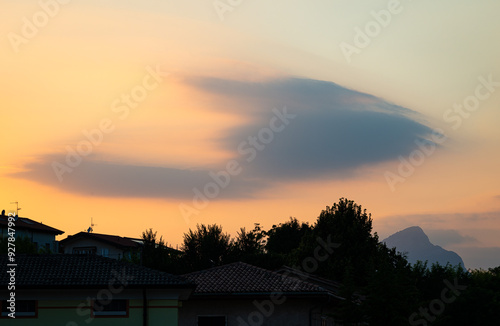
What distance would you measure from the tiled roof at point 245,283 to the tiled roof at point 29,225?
5115 cm

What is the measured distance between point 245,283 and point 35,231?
199ft

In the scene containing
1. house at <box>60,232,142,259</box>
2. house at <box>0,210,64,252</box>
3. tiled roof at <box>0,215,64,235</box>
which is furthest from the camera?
tiled roof at <box>0,215,64,235</box>

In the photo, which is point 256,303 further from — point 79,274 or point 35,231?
point 35,231

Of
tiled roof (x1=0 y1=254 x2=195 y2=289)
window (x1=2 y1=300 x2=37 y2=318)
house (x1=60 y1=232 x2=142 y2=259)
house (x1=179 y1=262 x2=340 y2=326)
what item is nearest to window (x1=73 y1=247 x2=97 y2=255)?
house (x1=60 y1=232 x2=142 y2=259)

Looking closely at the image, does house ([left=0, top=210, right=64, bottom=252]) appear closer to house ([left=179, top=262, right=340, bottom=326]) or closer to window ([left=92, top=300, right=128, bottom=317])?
house ([left=179, top=262, right=340, bottom=326])

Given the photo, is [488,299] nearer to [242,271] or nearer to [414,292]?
[414,292]

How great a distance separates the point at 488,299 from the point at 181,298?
19.2m

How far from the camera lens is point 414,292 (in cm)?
3378

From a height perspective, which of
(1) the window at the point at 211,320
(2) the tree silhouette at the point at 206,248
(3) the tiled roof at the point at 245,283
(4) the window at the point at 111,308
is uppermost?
(2) the tree silhouette at the point at 206,248

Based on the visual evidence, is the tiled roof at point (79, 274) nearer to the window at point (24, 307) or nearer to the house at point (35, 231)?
the window at point (24, 307)

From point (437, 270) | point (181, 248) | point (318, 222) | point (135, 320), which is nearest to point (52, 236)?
point (181, 248)

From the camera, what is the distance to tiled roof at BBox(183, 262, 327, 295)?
3647cm

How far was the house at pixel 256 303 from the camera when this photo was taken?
36.4 metres

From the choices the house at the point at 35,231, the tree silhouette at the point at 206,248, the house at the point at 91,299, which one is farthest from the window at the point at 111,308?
the house at the point at 35,231
